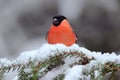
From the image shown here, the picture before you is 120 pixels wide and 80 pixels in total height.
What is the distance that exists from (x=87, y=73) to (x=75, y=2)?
3.08 meters

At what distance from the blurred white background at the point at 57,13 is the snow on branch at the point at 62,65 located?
2.53 metres

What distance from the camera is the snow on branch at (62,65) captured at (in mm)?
1184

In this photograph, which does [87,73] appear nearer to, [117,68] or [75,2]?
[117,68]

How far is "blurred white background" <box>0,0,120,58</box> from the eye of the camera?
A: 12.9 ft

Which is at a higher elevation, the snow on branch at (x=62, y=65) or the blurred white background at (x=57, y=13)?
the blurred white background at (x=57, y=13)

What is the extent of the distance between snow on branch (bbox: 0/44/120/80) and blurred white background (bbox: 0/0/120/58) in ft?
8.31

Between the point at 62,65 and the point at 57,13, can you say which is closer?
the point at 62,65

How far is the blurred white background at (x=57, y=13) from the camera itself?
12.9ft

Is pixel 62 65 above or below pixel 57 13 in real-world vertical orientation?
below

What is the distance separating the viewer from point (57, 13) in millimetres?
4191

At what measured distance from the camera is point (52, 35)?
2168 mm

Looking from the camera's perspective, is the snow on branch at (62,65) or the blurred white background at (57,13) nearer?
the snow on branch at (62,65)

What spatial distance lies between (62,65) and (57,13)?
2.94 m

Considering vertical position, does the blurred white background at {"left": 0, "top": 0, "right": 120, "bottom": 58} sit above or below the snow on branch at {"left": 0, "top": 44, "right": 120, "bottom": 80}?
above
